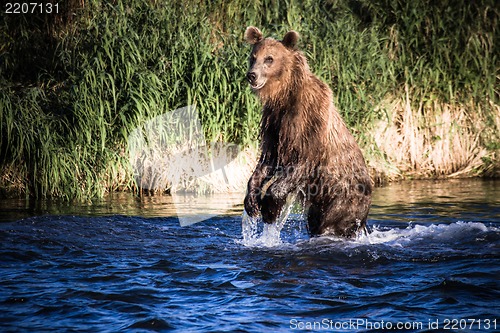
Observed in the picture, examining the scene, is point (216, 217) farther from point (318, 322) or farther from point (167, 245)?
point (318, 322)

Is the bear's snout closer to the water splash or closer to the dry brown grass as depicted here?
the water splash

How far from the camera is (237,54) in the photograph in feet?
28.8

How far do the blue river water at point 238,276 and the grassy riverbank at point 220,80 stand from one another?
108 centimetres

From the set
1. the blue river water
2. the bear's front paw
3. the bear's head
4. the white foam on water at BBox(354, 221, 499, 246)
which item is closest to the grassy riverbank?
the blue river water

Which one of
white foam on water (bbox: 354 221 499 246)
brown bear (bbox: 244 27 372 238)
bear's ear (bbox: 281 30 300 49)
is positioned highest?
bear's ear (bbox: 281 30 300 49)

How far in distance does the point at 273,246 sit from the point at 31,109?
3459mm

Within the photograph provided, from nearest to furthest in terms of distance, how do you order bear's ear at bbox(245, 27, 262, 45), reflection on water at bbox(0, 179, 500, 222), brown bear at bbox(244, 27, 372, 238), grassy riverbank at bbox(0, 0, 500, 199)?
brown bear at bbox(244, 27, 372, 238) → bear's ear at bbox(245, 27, 262, 45) → reflection on water at bbox(0, 179, 500, 222) → grassy riverbank at bbox(0, 0, 500, 199)

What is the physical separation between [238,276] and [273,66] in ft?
5.89

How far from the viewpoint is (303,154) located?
600 centimetres

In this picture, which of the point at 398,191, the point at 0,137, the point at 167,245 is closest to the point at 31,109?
the point at 0,137

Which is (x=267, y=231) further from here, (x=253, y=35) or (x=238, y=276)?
(x=253, y=35)

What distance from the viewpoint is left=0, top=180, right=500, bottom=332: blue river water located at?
13.9 ft

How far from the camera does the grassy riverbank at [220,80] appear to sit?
8.13m

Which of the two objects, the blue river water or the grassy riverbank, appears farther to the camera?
the grassy riverbank
